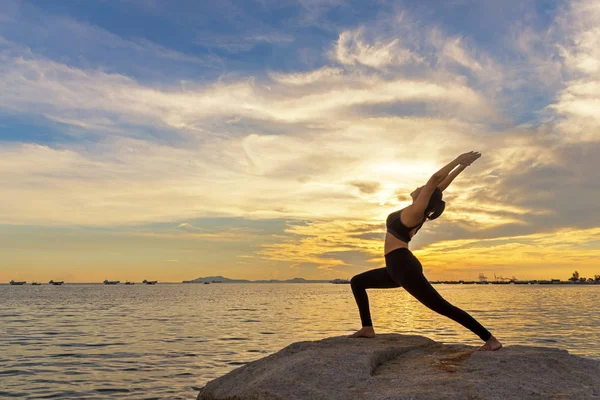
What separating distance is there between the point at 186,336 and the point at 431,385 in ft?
60.7

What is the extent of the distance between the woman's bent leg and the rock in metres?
0.82

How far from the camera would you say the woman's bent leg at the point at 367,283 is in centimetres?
819

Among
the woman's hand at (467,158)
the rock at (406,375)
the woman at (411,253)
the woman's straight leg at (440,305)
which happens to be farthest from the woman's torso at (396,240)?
the rock at (406,375)

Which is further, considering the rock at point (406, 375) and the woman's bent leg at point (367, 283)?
the woman's bent leg at point (367, 283)

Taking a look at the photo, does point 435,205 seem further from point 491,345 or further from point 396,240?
point 491,345

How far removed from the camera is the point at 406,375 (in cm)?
608

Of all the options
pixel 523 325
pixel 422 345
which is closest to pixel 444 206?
pixel 422 345

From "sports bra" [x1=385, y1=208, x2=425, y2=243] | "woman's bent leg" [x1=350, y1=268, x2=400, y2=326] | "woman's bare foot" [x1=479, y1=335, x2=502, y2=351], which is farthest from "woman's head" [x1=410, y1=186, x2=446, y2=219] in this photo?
"woman's bare foot" [x1=479, y1=335, x2=502, y2=351]

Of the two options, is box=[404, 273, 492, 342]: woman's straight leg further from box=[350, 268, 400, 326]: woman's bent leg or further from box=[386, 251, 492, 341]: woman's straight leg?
box=[350, 268, 400, 326]: woman's bent leg

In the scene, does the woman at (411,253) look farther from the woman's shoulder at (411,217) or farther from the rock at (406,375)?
the rock at (406,375)

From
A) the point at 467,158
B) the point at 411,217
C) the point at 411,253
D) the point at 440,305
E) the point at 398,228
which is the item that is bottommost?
the point at 440,305

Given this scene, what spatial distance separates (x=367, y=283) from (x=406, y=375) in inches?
98.5

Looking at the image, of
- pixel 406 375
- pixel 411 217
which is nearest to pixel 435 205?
pixel 411 217

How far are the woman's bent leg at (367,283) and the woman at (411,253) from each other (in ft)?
0.81
